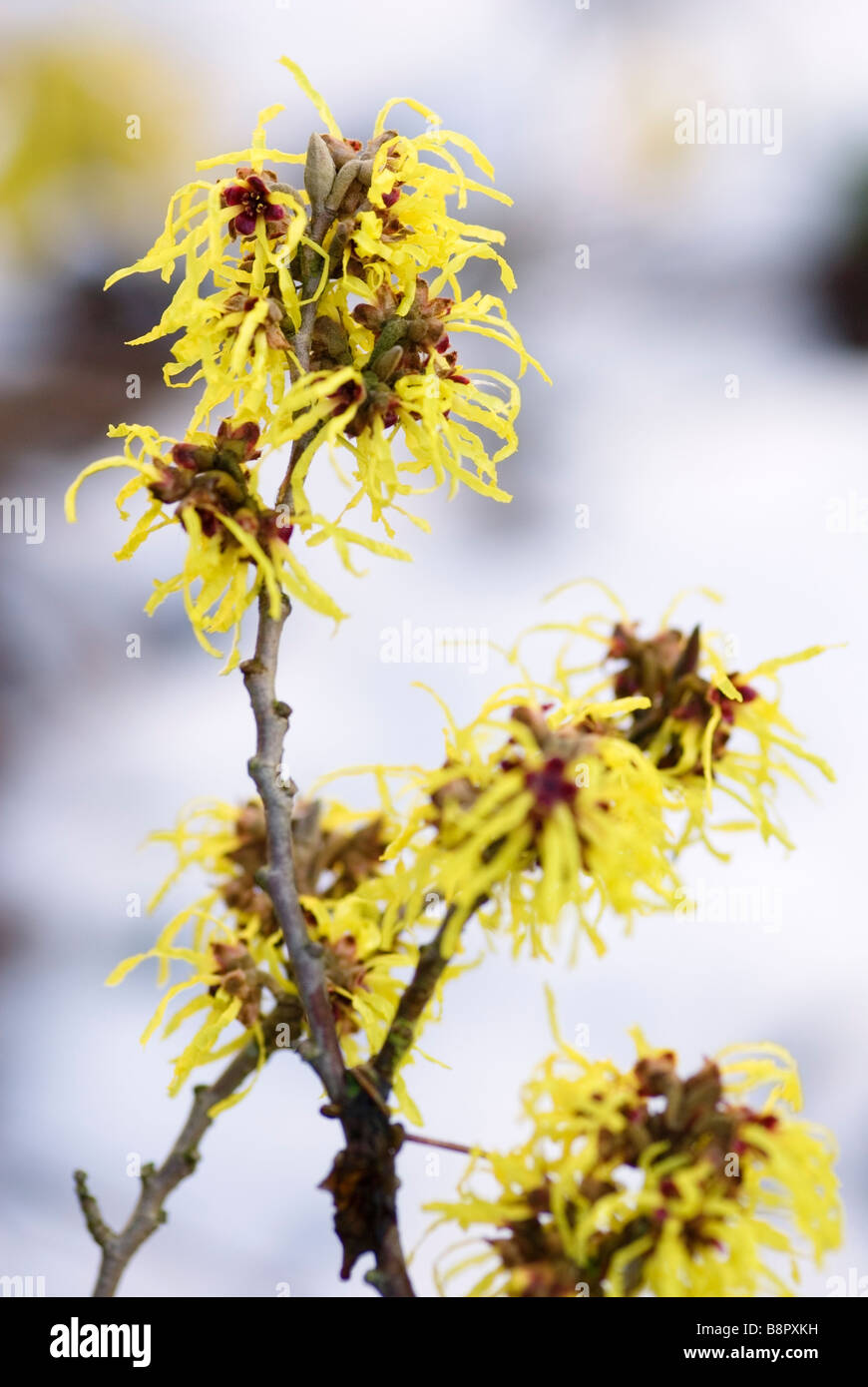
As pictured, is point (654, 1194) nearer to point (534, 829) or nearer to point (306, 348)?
point (534, 829)

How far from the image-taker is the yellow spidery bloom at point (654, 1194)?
32cm

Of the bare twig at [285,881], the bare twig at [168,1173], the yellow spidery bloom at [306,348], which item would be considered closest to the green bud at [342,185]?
the yellow spidery bloom at [306,348]

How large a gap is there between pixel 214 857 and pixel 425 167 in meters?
0.28

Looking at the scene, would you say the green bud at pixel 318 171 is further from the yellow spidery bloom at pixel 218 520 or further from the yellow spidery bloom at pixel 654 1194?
the yellow spidery bloom at pixel 654 1194

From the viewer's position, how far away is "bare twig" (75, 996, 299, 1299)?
435mm

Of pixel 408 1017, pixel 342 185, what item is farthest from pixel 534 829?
pixel 342 185

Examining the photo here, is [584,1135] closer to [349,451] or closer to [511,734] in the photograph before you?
[511,734]

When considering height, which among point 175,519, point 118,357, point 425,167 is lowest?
point 175,519

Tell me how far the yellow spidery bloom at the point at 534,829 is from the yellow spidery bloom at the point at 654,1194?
4 cm

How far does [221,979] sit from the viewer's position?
1.40 ft

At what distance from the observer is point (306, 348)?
41 centimetres

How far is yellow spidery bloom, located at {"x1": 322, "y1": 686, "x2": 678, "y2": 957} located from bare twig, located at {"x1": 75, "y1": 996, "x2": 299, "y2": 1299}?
0.33ft

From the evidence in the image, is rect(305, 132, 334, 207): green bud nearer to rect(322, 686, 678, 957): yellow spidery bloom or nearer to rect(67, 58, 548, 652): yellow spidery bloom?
rect(67, 58, 548, 652): yellow spidery bloom
